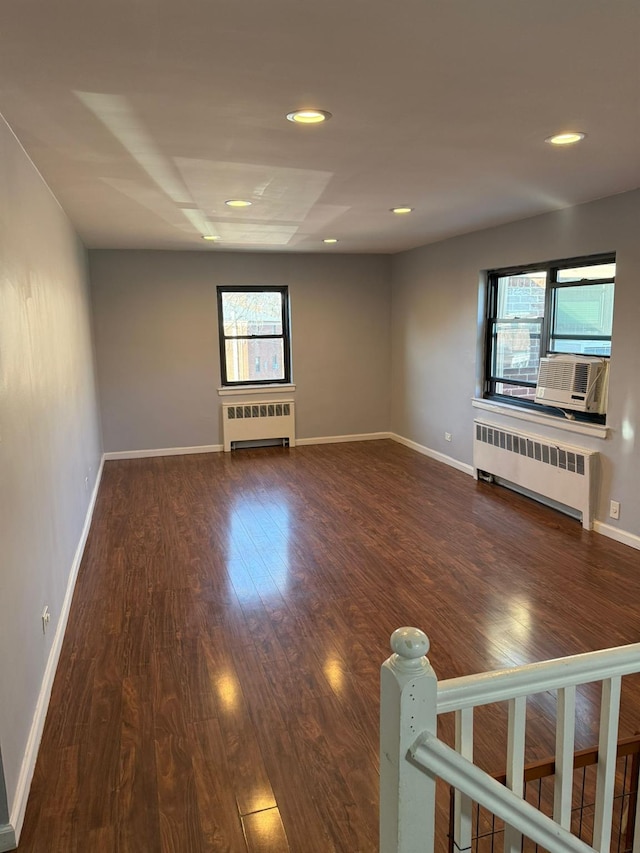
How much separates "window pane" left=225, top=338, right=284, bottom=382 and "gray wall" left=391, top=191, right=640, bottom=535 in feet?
5.17

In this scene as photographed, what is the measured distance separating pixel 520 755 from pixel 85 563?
3.56 meters

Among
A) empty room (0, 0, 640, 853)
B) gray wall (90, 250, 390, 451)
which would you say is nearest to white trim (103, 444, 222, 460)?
gray wall (90, 250, 390, 451)

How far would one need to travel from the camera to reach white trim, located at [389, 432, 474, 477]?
6422mm

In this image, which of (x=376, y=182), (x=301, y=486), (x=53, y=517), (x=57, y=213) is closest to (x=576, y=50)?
(x=376, y=182)

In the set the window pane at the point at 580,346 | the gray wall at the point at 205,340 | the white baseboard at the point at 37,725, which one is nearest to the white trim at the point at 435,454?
the gray wall at the point at 205,340

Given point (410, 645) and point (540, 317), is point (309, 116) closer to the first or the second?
point (410, 645)

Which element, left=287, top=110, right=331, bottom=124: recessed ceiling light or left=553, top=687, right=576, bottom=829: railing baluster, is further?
left=287, top=110, right=331, bottom=124: recessed ceiling light

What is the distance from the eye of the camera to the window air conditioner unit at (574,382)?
4.55 m

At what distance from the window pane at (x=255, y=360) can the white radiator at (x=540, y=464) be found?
288 cm

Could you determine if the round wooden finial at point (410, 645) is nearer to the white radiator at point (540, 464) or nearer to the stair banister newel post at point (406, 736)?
the stair banister newel post at point (406, 736)

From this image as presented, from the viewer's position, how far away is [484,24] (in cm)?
173

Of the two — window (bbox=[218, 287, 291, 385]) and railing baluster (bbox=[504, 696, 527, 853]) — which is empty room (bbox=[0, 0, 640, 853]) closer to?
railing baluster (bbox=[504, 696, 527, 853])

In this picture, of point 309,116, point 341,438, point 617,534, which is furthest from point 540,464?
point 309,116

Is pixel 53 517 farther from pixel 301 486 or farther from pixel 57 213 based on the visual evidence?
pixel 301 486
